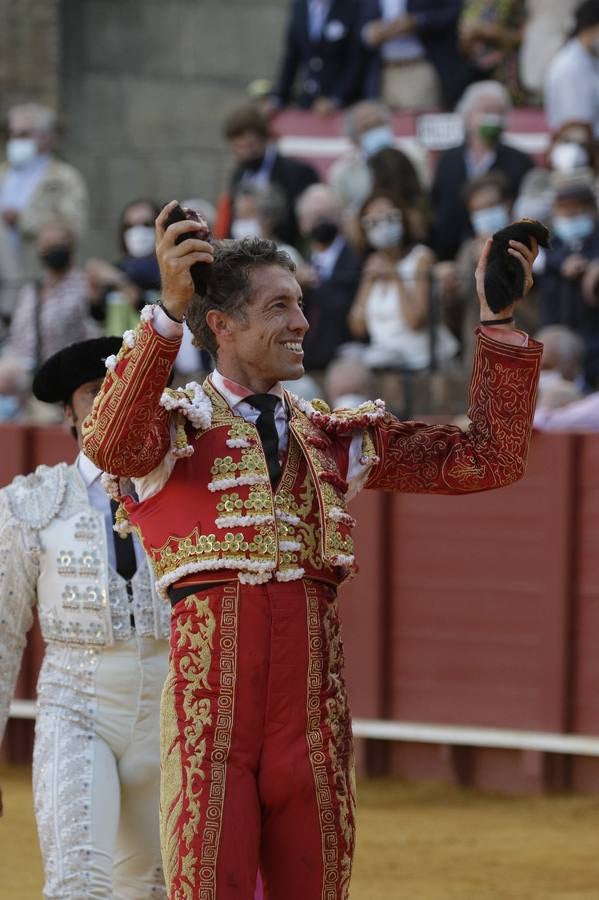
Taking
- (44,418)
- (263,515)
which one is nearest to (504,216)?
(44,418)

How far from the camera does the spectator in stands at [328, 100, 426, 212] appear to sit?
835 cm

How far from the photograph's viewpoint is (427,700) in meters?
7.53

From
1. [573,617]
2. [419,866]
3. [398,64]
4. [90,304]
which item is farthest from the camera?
[398,64]

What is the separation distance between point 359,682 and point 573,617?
97cm

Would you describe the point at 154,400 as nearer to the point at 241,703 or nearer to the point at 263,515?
the point at 263,515

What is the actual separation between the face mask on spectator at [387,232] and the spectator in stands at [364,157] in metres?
0.22

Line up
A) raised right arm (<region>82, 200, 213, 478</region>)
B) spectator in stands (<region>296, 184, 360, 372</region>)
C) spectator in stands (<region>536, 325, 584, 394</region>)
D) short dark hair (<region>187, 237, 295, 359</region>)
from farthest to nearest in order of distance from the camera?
spectator in stands (<region>296, 184, 360, 372</region>)
spectator in stands (<region>536, 325, 584, 394</region>)
short dark hair (<region>187, 237, 295, 359</region>)
raised right arm (<region>82, 200, 213, 478</region>)

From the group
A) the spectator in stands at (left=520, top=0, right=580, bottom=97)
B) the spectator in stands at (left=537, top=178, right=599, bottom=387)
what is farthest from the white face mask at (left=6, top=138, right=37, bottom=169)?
the spectator in stands at (left=537, top=178, right=599, bottom=387)

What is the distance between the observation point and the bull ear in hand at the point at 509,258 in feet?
10.8

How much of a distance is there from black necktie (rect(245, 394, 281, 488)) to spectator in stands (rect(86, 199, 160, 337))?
537 cm

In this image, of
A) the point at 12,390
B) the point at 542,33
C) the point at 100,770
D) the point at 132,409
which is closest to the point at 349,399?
the point at 12,390

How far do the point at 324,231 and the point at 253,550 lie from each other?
5.29 m

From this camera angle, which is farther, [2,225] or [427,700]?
[2,225]

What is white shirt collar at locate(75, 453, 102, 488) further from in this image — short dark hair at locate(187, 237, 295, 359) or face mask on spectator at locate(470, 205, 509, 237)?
face mask on spectator at locate(470, 205, 509, 237)
